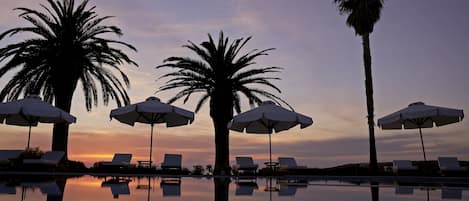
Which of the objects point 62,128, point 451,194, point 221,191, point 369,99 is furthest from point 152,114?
point 451,194

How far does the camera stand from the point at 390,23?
2208 cm

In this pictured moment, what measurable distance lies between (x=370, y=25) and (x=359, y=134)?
5595 millimetres

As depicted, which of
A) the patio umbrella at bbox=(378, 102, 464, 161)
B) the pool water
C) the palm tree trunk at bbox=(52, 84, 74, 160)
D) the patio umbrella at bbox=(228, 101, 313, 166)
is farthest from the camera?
the palm tree trunk at bbox=(52, 84, 74, 160)

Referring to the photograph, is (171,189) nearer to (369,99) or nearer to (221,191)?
(221,191)

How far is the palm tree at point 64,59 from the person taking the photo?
20062 millimetres

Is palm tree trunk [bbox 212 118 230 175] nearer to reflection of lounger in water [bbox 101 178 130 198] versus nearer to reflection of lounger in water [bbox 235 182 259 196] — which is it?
reflection of lounger in water [bbox 101 178 130 198]

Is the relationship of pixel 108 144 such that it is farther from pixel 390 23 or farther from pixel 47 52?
pixel 390 23

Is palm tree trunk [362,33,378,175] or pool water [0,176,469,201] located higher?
palm tree trunk [362,33,378,175]

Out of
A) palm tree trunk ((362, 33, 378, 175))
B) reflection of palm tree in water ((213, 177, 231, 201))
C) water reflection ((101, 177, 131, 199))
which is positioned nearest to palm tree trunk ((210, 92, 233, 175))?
palm tree trunk ((362, 33, 378, 175))

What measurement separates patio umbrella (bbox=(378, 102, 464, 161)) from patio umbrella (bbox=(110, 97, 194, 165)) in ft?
25.3

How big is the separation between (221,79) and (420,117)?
31.6ft

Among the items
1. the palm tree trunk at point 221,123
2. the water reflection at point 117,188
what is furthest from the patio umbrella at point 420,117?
the water reflection at point 117,188

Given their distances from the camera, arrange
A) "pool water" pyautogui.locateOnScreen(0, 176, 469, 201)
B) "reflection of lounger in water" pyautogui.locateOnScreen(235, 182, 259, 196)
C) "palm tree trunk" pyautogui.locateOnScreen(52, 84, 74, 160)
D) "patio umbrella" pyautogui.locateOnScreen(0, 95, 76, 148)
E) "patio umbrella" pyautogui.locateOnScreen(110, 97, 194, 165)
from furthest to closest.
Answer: "palm tree trunk" pyautogui.locateOnScreen(52, 84, 74, 160)
"patio umbrella" pyautogui.locateOnScreen(110, 97, 194, 165)
"patio umbrella" pyautogui.locateOnScreen(0, 95, 76, 148)
"reflection of lounger in water" pyautogui.locateOnScreen(235, 182, 259, 196)
"pool water" pyautogui.locateOnScreen(0, 176, 469, 201)

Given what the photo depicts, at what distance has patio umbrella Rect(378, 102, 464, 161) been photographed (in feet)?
55.5
